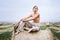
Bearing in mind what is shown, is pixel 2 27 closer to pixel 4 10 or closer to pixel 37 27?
pixel 4 10

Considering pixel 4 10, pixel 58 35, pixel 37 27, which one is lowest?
pixel 58 35

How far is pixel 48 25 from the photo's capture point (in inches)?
243

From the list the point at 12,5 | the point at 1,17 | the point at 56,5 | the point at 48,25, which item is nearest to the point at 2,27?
the point at 1,17

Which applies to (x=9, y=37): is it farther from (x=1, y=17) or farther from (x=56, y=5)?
(x=56, y=5)

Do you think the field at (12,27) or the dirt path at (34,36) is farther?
the field at (12,27)

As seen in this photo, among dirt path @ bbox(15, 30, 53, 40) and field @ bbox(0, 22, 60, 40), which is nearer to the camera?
dirt path @ bbox(15, 30, 53, 40)

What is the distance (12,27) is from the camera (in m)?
6.10

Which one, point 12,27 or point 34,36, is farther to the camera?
point 12,27

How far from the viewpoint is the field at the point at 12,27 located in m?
6.02

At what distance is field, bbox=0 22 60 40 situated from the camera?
6020 mm

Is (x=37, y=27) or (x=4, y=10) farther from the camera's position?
(x=4, y=10)

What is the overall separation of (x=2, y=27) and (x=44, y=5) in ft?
4.68

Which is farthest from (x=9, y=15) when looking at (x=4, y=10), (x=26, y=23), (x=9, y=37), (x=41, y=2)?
(x=26, y=23)

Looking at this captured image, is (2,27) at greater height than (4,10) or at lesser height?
lesser
